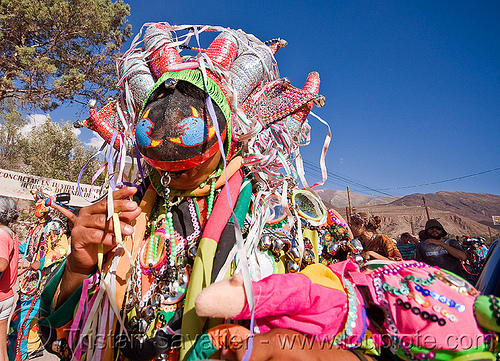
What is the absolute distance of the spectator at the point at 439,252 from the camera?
446 centimetres

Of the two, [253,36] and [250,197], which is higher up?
[253,36]

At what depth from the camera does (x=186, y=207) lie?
51.8 inches

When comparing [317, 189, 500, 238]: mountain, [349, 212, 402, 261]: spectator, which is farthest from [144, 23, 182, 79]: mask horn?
[349, 212, 402, 261]: spectator

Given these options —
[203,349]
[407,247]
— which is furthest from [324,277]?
[407,247]

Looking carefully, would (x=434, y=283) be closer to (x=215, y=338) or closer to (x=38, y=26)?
(x=215, y=338)

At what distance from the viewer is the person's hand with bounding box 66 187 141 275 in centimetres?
101

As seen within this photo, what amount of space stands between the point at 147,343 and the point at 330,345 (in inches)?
25.4

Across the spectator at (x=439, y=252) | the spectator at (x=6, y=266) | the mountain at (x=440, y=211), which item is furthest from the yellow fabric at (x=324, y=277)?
the spectator at (x=439, y=252)

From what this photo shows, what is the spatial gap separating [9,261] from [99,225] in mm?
3305

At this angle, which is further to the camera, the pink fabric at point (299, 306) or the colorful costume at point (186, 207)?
the colorful costume at point (186, 207)

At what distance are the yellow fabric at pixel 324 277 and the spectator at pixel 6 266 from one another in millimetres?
3453

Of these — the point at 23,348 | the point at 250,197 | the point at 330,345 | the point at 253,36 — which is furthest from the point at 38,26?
the point at 330,345

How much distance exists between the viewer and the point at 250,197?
1.39 m

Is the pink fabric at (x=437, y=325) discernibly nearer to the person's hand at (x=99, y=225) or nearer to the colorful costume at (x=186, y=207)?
the colorful costume at (x=186, y=207)
